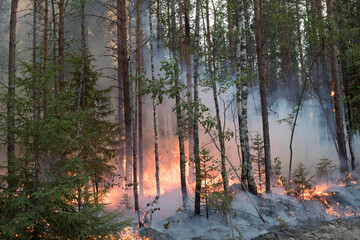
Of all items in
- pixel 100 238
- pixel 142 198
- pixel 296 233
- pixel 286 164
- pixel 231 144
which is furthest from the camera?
pixel 231 144

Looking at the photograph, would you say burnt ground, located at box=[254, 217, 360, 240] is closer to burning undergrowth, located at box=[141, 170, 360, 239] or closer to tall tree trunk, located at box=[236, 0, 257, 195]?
burning undergrowth, located at box=[141, 170, 360, 239]

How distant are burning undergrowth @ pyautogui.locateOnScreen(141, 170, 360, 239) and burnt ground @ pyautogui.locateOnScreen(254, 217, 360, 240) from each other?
0.63 ft

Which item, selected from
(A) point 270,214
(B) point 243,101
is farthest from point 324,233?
(B) point 243,101

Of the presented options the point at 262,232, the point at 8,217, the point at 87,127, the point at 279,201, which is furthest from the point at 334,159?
the point at 8,217

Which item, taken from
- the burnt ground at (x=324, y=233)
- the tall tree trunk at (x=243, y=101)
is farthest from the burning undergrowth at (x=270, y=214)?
the tall tree trunk at (x=243, y=101)

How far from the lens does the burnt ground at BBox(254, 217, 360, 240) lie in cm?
822

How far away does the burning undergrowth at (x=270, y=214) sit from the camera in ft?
29.1

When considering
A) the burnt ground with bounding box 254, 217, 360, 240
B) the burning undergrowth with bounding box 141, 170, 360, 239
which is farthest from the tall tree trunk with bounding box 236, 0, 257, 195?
the burnt ground with bounding box 254, 217, 360, 240

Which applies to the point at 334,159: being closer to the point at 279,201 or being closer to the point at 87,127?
the point at 279,201

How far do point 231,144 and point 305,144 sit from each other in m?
7.38

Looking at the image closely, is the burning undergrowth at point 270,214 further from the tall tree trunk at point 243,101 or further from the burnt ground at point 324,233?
the tall tree trunk at point 243,101

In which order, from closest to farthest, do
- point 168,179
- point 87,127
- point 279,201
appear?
point 87,127 < point 279,201 < point 168,179

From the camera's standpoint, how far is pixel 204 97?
24.0 metres

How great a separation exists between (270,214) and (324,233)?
1934 millimetres
